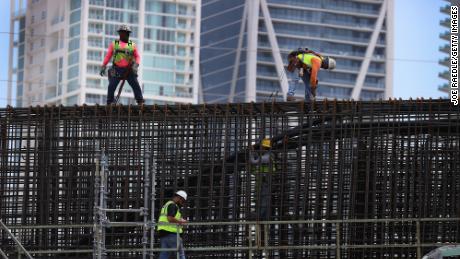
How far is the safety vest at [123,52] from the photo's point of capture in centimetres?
3009

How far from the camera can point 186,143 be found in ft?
92.2

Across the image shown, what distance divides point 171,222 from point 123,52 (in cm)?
575

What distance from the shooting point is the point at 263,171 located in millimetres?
27656

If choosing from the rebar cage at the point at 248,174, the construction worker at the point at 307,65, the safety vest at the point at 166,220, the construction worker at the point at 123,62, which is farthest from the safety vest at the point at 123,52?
the safety vest at the point at 166,220

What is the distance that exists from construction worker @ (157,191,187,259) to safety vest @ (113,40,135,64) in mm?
4999

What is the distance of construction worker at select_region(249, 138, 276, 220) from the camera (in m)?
27.5

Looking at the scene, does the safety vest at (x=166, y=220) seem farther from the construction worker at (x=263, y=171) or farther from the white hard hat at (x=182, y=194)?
the construction worker at (x=263, y=171)

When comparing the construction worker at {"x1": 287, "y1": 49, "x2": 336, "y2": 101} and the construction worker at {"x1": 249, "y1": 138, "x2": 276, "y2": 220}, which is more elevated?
the construction worker at {"x1": 287, "y1": 49, "x2": 336, "y2": 101}

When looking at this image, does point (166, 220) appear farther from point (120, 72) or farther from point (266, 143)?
point (120, 72)

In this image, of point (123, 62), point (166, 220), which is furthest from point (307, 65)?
point (166, 220)

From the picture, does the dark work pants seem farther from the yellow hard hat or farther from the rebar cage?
the yellow hard hat

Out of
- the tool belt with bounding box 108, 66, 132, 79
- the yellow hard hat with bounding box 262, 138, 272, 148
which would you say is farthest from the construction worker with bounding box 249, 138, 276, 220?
the tool belt with bounding box 108, 66, 132, 79

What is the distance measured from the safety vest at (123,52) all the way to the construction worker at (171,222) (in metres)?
5.00

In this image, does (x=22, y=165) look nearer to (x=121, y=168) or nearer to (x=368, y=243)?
(x=121, y=168)
